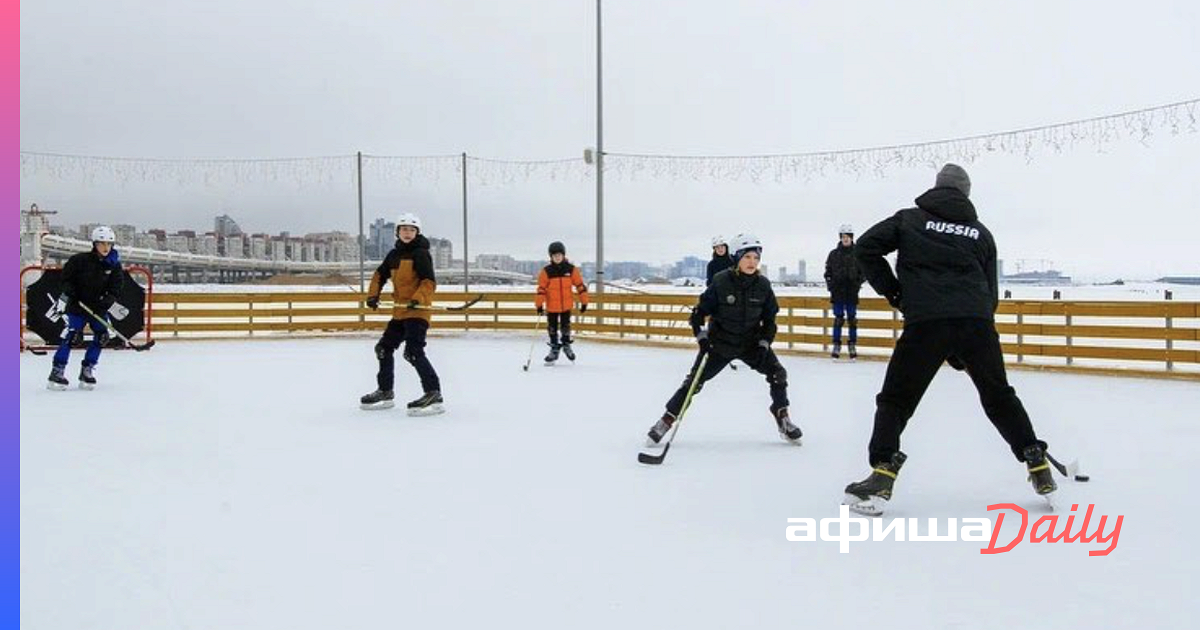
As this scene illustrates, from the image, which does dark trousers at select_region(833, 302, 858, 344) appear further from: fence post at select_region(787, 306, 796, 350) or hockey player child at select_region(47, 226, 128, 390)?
hockey player child at select_region(47, 226, 128, 390)

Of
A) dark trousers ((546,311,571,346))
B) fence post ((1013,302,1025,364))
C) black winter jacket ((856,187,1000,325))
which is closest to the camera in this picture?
black winter jacket ((856,187,1000,325))

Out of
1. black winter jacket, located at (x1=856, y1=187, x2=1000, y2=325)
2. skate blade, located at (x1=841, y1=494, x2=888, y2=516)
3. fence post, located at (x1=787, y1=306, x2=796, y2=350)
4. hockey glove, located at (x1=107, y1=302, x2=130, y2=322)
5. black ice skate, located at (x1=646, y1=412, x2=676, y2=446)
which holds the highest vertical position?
black winter jacket, located at (x1=856, y1=187, x2=1000, y2=325)

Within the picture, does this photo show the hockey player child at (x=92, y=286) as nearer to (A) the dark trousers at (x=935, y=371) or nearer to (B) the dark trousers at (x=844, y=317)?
(A) the dark trousers at (x=935, y=371)

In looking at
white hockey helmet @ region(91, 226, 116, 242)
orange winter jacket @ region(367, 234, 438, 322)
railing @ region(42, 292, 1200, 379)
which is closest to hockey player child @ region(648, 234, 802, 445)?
orange winter jacket @ region(367, 234, 438, 322)

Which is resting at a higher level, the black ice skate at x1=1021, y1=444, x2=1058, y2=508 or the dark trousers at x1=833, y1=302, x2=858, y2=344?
the dark trousers at x1=833, y1=302, x2=858, y2=344

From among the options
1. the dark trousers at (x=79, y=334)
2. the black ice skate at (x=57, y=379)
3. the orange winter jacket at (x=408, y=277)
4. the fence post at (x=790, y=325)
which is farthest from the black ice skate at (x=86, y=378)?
the fence post at (x=790, y=325)

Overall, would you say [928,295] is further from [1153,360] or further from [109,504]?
[1153,360]

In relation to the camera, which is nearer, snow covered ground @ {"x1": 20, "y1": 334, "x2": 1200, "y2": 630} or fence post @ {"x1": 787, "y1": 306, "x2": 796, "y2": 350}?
snow covered ground @ {"x1": 20, "y1": 334, "x2": 1200, "y2": 630}

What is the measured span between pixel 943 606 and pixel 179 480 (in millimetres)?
4247

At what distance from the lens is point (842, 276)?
1330 cm

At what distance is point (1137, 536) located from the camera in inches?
165

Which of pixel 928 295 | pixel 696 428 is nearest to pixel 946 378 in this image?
pixel 696 428

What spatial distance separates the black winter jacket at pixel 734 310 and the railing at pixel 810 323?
5381mm

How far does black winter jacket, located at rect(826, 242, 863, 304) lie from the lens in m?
13.2
